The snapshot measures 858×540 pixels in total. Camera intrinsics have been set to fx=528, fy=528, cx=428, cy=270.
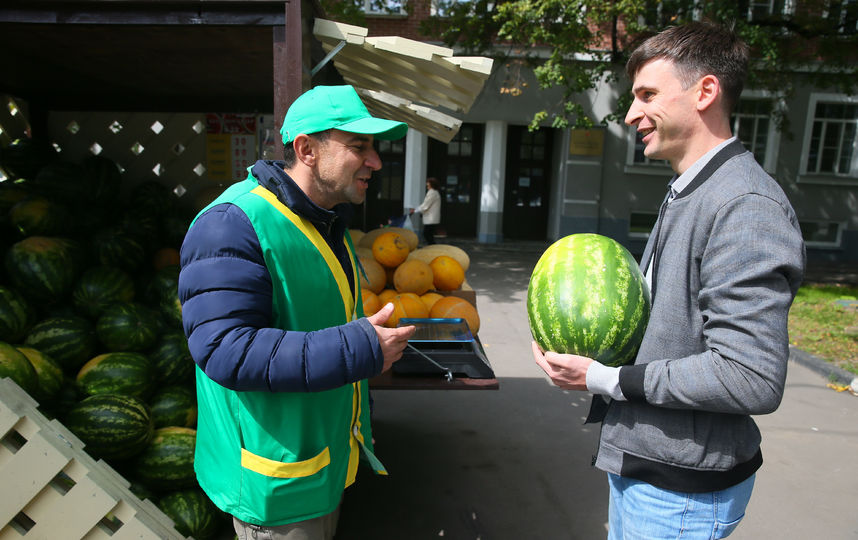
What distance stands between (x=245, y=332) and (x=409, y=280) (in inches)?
104

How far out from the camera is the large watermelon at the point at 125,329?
3016mm

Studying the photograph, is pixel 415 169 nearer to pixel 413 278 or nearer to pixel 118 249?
pixel 413 278

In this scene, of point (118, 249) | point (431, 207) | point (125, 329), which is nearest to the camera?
point (125, 329)

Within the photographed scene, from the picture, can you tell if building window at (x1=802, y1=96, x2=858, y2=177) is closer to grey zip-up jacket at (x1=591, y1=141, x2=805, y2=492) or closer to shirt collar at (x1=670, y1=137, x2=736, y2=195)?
shirt collar at (x1=670, y1=137, x2=736, y2=195)

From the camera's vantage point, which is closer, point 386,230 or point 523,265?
point 386,230

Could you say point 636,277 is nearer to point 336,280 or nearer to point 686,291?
point 686,291

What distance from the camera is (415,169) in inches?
563

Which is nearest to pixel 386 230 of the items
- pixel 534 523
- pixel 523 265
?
pixel 534 523

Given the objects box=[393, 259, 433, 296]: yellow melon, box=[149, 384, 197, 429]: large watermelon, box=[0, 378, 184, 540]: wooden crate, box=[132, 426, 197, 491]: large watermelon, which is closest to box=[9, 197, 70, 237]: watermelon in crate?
box=[149, 384, 197, 429]: large watermelon

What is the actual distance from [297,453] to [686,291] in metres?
1.21

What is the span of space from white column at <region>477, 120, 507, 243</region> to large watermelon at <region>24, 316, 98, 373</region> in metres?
12.5

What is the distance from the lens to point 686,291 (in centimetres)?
138

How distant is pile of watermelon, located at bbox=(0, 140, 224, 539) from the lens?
262cm

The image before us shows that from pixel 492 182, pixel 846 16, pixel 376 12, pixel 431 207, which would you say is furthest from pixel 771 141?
pixel 376 12
